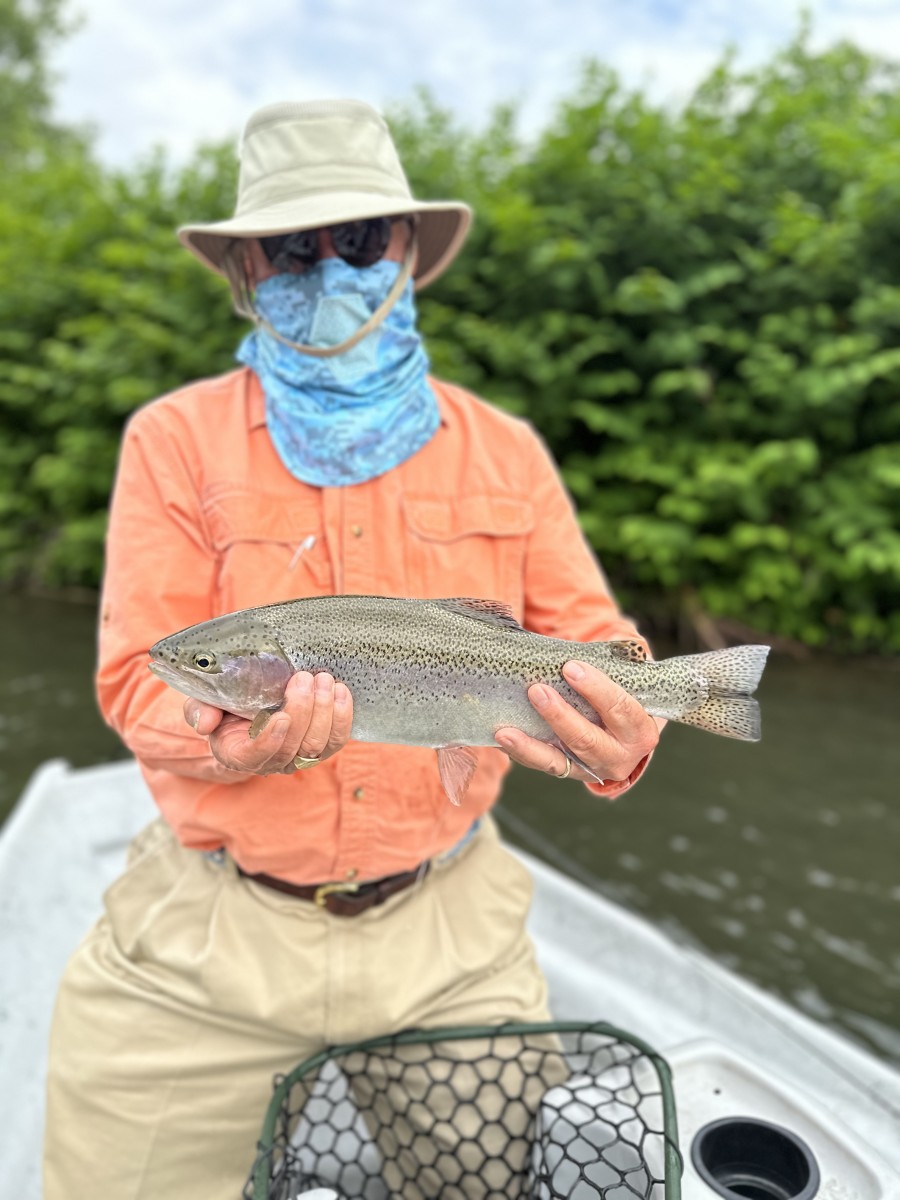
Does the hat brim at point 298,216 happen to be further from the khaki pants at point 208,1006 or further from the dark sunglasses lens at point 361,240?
the khaki pants at point 208,1006

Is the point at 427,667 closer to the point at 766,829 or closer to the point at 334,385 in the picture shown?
the point at 334,385

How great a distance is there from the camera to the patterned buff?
2.63 m

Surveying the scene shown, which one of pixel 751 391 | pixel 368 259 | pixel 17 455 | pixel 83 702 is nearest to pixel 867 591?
pixel 751 391

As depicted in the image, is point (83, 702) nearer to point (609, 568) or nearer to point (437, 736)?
point (609, 568)

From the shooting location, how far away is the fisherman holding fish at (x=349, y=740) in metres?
2.46

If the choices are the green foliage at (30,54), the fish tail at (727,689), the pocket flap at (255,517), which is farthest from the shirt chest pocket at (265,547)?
the green foliage at (30,54)

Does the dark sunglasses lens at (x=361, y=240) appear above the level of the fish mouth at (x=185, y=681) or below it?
above

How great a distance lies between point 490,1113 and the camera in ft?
8.71

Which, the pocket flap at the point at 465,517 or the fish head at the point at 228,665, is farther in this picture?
the pocket flap at the point at 465,517

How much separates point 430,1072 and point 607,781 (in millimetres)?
1030

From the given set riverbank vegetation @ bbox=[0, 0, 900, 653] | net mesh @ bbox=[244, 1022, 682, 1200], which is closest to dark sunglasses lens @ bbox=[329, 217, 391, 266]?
net mesh @ bbox=[244, 1022, 682, 1200]

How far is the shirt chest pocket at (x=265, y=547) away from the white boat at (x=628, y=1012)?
1.71 m

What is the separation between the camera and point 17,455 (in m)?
16.4

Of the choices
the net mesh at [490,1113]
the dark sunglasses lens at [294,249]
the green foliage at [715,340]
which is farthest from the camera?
the green foliage at [715,340]
